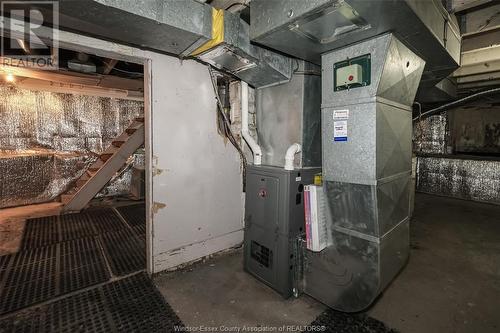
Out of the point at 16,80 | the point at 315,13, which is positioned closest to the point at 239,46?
the point at 315,13

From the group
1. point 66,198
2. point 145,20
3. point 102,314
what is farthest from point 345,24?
point 66,198

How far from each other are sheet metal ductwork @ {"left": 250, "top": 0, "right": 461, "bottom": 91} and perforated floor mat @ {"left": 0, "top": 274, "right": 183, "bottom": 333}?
6.94 feet

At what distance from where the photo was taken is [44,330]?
1.64 metres

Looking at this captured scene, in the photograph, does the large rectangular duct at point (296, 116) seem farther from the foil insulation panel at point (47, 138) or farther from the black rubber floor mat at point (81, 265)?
the foil insulation panel at point (47, 138)

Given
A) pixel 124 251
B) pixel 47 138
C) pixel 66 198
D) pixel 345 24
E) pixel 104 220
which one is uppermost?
pixel 345 24

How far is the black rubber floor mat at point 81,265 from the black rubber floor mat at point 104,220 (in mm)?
383

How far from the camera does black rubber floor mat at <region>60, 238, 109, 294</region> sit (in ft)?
7.15

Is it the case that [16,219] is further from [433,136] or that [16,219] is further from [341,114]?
[433,136]

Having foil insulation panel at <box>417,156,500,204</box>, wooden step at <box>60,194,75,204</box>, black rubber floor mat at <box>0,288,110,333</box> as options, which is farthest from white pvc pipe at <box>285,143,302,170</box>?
foil insulation panel at <box>417,156,500,204</box>

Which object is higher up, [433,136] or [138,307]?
[433,136]

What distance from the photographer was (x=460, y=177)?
16.2 ft

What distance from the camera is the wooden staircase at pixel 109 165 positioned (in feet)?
13.0

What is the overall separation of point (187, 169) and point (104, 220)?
2.35m

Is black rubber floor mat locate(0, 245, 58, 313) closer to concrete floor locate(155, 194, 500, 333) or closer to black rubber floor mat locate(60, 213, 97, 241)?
black rubber floor mat locate(60, 213, 97, 241)
